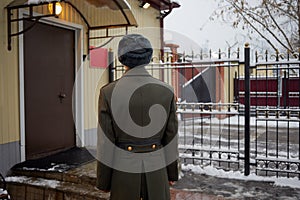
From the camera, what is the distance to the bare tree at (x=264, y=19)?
8.05m

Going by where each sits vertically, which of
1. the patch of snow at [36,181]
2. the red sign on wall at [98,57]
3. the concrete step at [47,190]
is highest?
the red sign on wall at [98,57]

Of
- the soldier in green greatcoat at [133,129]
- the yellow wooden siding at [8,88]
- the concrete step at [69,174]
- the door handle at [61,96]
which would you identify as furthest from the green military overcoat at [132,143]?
the door handle at [61,96]

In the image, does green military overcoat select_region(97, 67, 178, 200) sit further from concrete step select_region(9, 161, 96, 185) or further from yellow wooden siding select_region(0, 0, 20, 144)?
yellow wooden siding select_region(0, 0, 20, 144)

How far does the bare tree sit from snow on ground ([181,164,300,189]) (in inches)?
184

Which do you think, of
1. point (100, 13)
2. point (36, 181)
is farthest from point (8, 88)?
point (100, 13)

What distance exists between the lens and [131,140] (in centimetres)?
218

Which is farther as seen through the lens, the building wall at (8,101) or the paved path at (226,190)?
the building wall at (8,101)

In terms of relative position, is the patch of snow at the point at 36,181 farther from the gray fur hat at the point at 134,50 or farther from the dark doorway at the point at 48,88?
the gray fur hat at the point at 134,50

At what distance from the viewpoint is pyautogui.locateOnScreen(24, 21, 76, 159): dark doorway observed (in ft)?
15.9

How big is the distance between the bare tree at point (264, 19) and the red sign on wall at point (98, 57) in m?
3.56

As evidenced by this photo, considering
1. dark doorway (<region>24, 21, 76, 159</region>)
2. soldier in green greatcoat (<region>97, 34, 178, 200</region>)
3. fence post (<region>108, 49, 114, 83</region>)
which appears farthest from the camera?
fence post (<region>108, 49, 114, 83</region>)

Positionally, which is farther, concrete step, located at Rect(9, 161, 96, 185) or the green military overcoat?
concrete step, located at Rect(9, 161, 96, 185)

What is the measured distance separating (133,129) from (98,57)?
442 cm

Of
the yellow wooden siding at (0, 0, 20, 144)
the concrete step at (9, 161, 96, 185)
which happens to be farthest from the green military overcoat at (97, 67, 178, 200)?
the yellow wooden siding at (0, 0, 20, 144)
